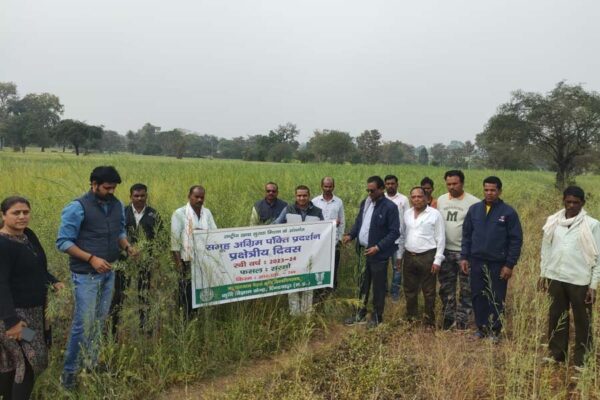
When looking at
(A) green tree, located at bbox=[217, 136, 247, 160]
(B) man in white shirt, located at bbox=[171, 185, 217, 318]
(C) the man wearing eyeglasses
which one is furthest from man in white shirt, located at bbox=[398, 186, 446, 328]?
(A) green tree, located at bbox=[217, 136, 247, 160]

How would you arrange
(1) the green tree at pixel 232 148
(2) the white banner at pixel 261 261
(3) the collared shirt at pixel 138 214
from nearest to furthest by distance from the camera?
(2) the white banner at pixel 261 261
(3) the collared shirt at pixel 138 214
(1) the green tree at pixel 232 148

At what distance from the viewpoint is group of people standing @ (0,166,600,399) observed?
2.70 meters

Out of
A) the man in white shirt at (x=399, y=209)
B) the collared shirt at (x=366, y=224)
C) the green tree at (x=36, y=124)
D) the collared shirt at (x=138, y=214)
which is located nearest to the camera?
the collared shirt at (x=138, y=214)

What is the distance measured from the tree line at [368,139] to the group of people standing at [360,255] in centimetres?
1786

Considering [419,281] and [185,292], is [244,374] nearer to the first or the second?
[185,292]

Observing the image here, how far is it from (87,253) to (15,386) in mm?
962

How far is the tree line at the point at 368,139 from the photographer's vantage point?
69.3 ft

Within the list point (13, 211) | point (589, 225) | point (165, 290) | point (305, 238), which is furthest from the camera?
point (305, 238)

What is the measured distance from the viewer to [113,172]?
3195mm

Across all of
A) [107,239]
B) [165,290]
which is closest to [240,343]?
[165,290]

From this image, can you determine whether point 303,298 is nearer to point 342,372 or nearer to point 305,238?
point 305,238

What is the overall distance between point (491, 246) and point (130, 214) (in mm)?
3670

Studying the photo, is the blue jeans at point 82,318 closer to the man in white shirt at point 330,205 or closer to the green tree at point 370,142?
the man in white shirt at point 330,205

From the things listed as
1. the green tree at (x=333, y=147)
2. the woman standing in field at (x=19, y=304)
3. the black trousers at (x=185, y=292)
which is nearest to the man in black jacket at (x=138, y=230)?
the black trousers at (x=185, y=292)
